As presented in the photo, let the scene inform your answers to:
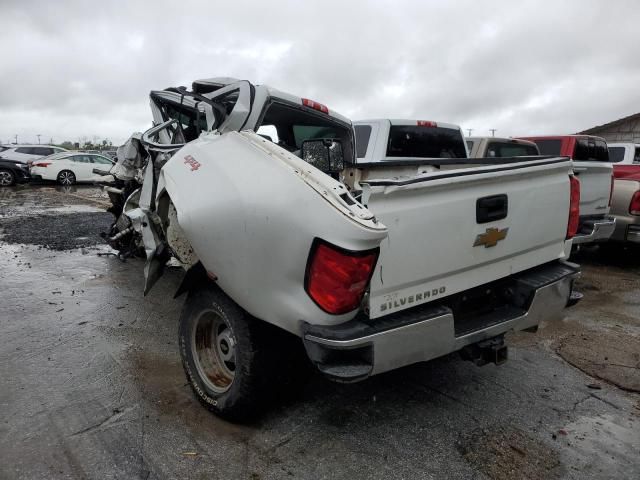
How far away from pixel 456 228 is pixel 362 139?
4331 mm

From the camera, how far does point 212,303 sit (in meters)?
2.79

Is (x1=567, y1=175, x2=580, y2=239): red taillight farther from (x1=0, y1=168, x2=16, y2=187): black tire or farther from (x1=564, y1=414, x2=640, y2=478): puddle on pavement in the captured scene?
(x1=0, y1=168, x2=16, y2=187): black tire

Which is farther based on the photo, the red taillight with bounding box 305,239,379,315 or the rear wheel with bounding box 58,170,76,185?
the rear wheel with bounding box 58,170,76,185

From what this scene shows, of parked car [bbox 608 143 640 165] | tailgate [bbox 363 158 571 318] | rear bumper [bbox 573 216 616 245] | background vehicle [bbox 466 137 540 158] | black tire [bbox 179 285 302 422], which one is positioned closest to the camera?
tailgate [bbox 363 158 571 318]

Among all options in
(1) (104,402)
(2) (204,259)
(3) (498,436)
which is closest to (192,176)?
(2) (204,259)

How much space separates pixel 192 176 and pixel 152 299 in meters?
2.83

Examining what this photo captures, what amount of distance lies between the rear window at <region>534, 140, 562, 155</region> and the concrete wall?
16.8 metres

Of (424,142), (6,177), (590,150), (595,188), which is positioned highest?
(424,142)

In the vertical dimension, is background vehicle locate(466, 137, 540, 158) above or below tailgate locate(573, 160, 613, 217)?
above

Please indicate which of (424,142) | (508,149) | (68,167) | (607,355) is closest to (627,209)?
(508,149)

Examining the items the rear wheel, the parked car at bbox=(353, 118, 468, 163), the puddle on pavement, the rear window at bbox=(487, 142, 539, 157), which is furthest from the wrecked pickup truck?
the rear wheel

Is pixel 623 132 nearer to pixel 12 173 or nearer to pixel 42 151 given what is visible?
pixel 12 173

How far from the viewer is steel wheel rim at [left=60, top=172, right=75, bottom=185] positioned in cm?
2091

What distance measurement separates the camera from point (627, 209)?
6.51 m
